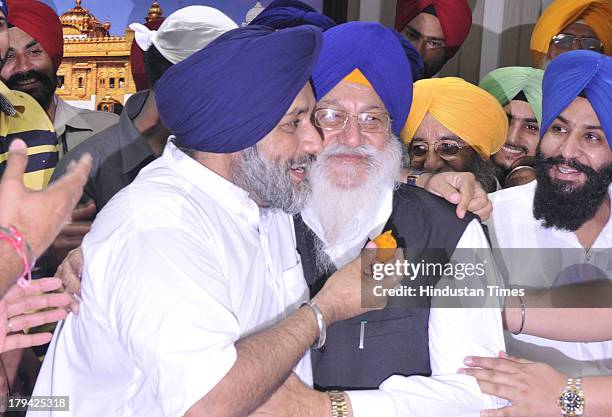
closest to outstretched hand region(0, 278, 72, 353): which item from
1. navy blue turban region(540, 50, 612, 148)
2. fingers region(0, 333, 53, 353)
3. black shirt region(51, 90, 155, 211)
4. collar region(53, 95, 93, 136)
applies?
fingers region(0, 333, 53, 353)

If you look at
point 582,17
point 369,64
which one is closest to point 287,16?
point 369,64

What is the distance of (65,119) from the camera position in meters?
3.20

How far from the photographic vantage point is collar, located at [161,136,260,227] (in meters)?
1.72

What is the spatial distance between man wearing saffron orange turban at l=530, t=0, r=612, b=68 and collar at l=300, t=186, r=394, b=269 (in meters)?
1.86

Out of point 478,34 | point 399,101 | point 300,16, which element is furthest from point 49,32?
point 478,34

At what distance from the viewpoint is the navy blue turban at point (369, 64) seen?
233cm

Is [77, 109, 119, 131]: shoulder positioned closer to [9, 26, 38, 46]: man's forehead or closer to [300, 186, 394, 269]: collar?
[9, 26, 38, 46]: man's forehead

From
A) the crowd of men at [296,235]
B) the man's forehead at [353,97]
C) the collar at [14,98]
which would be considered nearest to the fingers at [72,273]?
the crowd of men at [296,235]

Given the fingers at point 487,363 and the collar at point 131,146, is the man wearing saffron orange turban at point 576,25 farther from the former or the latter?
the fingers at point 487,363

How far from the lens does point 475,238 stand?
2.08 m

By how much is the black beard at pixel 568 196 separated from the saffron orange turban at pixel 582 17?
50.6 inches

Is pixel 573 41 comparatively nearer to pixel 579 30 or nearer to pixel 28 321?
pixel 579 30

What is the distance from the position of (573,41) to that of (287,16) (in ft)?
5.95

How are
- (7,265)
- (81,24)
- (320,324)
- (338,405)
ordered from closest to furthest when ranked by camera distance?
(7,265) < (320,324) < (338,405) < (81,24)
